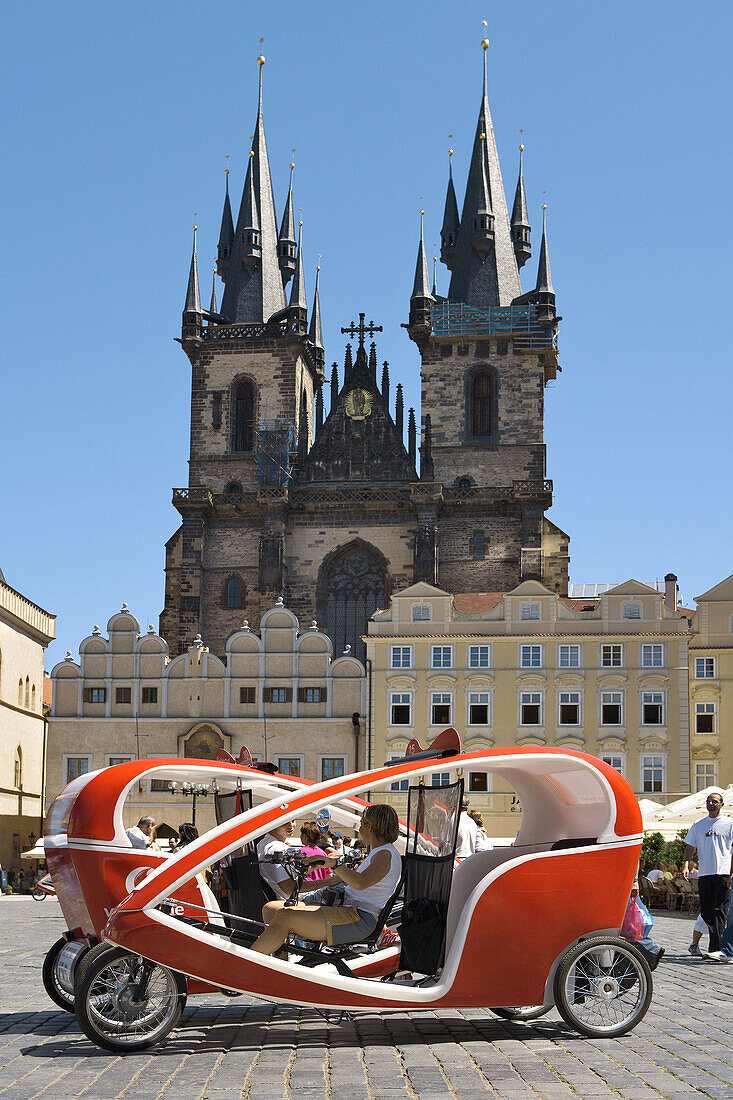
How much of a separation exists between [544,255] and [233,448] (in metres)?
15.4

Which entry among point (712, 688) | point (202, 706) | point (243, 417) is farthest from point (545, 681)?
point (243, 417)

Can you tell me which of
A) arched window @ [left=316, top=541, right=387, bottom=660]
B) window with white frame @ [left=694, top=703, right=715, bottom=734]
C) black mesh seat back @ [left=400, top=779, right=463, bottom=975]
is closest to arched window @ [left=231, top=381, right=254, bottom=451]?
arched window @ [left=316, top=541, right=387, bottom=660]

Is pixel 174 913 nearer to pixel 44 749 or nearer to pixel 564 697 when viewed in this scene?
pixel 564 697

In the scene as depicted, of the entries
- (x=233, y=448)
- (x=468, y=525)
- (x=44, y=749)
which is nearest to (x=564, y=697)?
(x=468, y=525)

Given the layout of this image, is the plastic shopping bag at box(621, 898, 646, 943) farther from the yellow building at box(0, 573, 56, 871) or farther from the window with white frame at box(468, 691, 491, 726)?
the window with white frame at box(468, 691, 491, 726)

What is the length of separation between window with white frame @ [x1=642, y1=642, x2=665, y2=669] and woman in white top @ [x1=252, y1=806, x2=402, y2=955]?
34906 mm

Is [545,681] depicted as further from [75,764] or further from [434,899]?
[434,899]

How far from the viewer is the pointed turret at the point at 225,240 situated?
6219 centimetres

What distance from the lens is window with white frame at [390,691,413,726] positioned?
140 feet

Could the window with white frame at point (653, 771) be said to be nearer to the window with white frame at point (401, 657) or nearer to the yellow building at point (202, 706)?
the window with white frame at point (401, 657)

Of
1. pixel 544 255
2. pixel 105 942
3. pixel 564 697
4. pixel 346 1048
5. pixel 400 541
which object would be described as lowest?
pixel 346 1048

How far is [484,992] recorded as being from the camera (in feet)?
25.5

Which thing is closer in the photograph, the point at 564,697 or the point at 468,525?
the point at 564,697

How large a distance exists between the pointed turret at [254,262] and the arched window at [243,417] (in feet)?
10.8
